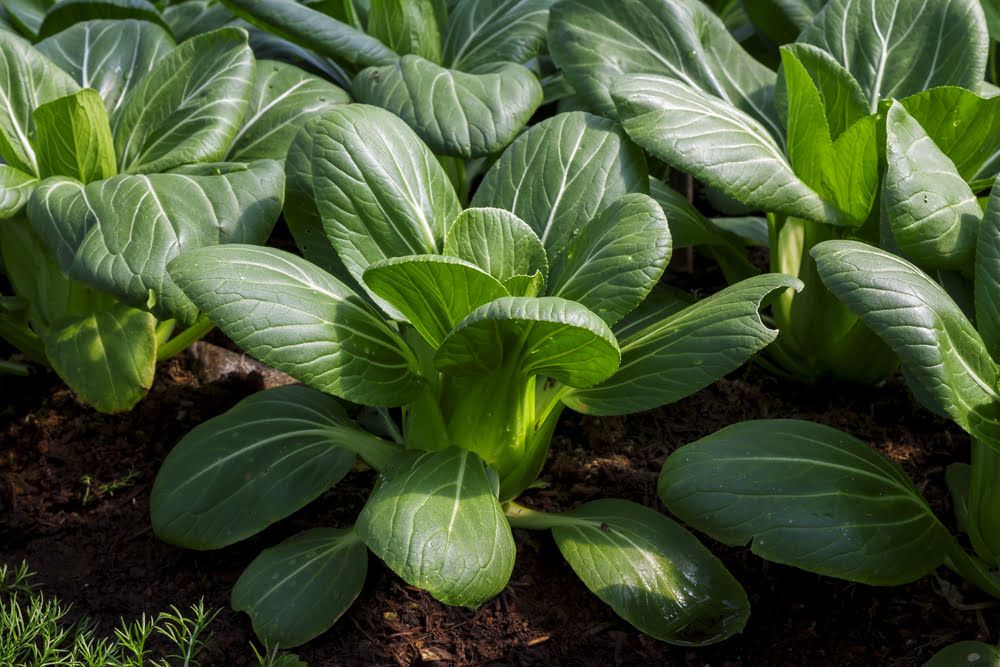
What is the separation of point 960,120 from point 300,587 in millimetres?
2060

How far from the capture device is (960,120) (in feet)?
8.28

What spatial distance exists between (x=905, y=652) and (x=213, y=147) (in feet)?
6.91

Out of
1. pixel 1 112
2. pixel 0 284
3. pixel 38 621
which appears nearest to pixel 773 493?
pixel 38 621

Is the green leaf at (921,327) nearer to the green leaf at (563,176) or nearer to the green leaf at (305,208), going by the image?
the green leaf at (563,176)

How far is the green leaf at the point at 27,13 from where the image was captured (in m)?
3.19

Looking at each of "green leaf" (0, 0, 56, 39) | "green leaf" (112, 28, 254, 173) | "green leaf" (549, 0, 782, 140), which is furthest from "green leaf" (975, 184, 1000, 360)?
"green leaf" (0, 0, 56, 39)

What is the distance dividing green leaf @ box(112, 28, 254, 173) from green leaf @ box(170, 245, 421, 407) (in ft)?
2.16

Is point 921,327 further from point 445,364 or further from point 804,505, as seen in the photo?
point 445,364

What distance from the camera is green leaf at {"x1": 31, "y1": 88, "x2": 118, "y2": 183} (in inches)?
93.0

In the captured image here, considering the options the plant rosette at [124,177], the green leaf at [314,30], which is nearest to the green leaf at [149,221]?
the plant rosette at [124,177]

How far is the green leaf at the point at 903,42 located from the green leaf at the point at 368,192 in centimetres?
141

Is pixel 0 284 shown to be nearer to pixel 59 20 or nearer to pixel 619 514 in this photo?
pixel 59 20

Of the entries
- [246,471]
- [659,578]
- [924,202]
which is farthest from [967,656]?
[246,471]

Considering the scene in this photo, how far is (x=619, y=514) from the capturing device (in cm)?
226
